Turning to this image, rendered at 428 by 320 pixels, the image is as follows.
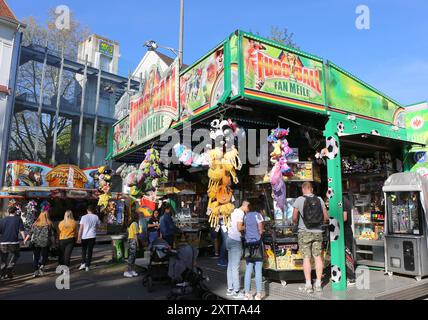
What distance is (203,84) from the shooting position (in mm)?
7008

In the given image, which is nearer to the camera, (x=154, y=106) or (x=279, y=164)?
(x=279, y=164)

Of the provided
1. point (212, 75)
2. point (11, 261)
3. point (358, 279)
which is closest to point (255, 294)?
point (358, 279)

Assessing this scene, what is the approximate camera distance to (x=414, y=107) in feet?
30.7

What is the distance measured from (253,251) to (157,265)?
2.43 meters

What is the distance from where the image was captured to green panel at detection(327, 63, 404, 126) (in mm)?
7451

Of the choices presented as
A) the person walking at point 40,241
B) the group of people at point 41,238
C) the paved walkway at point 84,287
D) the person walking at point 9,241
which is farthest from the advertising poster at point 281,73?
the person walking at point 9,241

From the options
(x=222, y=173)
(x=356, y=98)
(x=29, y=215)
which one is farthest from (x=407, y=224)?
(x=29, y=215)

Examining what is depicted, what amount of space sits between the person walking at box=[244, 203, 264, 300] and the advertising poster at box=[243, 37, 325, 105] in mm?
2433

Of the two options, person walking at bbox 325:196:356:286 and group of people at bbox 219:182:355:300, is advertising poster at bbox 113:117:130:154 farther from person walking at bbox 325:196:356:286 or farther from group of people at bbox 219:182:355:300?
person walking at bbox 325:196:356:286

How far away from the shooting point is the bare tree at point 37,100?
24.4 metres

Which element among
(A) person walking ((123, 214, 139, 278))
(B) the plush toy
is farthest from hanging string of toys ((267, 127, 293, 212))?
(B) the plush toy

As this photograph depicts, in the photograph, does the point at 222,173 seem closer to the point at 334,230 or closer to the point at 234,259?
the point at 234,259

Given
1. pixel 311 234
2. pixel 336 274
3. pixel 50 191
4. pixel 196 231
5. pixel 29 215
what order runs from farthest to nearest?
pixel 50 191 < pixel 29 215 < pixel 196 231 < pixel 336 274 < pixel 311 234
